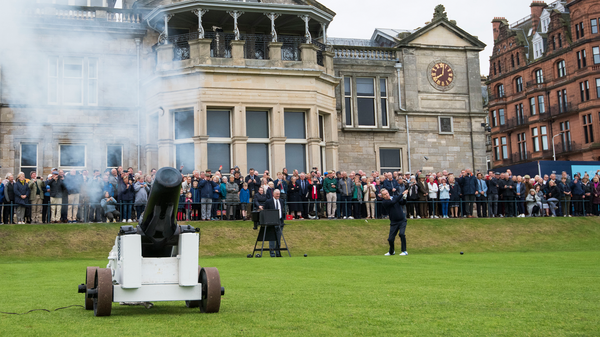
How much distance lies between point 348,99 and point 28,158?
16.8 metres

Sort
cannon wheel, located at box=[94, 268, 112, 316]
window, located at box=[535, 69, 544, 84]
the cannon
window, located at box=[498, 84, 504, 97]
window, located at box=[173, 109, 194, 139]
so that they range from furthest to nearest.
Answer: window, located at box=[498, 84, 504, 97], window, located at box=[535, 69, 544, 84], window, located at box=[173, 109, 194, 139], the cannon, cannon wheel, located at box=[94, 268, 112, 316]

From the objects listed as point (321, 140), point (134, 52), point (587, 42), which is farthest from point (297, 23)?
point (587, 42)

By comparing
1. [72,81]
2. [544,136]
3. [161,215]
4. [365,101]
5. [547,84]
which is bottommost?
[161,215]

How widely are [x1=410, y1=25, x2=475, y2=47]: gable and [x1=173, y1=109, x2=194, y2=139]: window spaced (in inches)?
563

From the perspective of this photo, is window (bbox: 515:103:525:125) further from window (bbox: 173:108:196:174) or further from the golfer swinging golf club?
the golfer swinging golf club

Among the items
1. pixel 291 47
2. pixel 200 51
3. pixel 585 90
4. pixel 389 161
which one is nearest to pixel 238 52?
pixel 200 51

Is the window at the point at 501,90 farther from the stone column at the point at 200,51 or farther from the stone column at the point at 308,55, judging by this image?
the stone column at the point at 200,51

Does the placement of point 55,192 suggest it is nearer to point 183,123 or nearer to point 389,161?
point 183,123

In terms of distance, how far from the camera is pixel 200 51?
28781mm

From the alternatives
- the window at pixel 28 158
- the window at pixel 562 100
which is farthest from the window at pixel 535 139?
the window at pixel 28 158

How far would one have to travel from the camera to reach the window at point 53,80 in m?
29.3

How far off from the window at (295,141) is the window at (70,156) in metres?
9.89

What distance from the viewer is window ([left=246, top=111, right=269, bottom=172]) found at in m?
29.8

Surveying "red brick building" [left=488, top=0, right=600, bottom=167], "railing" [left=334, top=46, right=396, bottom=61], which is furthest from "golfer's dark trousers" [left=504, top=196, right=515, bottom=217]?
"red brick building" [left=488, top=0, right=600, bottom=167]
